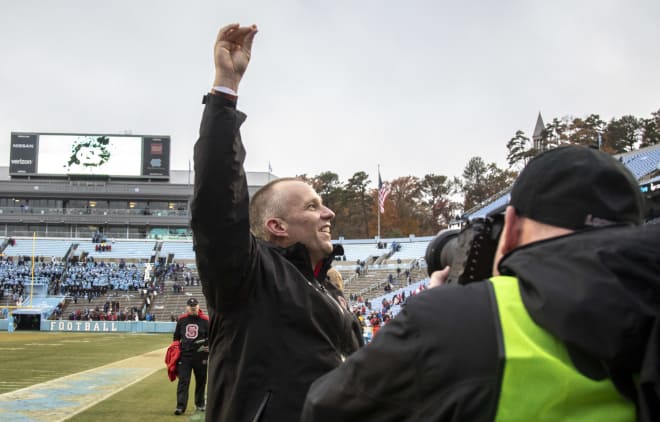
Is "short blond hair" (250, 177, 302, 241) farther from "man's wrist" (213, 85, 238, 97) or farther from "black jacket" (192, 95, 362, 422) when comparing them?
"man's wrist" (213, 85, 238, 97)

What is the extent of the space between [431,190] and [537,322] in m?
73.9

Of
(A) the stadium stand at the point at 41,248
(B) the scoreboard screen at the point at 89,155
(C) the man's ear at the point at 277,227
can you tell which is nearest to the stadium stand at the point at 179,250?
(A) the stadium stand at the point at 41,248

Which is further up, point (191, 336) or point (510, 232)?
point (510, 232)

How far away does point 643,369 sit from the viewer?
3.94ft

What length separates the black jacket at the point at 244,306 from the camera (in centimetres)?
214

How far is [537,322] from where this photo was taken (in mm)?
1279

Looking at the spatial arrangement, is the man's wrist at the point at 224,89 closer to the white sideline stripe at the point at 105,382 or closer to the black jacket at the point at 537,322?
the black jacket at the point at 537,322

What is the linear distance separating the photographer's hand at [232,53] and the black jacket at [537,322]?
4.00 feet

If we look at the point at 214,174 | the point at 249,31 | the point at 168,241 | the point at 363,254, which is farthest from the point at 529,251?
the point at 168,241

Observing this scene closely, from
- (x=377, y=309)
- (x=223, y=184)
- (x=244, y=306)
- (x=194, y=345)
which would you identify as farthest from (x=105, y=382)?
(x=377, y=309)

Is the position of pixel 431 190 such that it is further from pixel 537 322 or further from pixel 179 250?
pixel 537 322

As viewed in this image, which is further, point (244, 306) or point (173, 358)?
point (173, 358)

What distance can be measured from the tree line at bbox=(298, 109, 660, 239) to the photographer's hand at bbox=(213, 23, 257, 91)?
65.2 metres

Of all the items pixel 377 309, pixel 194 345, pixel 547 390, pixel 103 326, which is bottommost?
pixel 103 326
